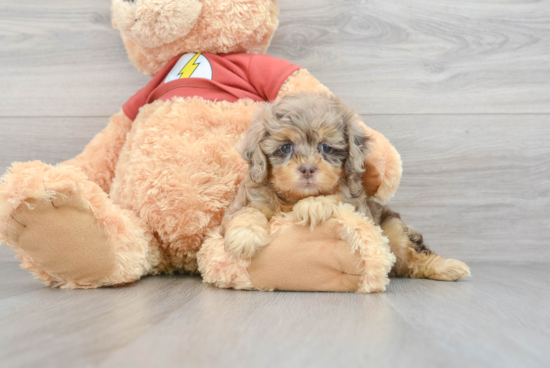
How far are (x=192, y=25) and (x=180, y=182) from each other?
23.5 inches

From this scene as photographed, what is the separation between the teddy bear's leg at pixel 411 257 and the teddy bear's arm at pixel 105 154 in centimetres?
104

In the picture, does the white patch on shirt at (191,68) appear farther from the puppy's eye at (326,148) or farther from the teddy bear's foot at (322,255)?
the teddy bear's foot at (322,255)

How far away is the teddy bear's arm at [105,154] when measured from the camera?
1.78 metres

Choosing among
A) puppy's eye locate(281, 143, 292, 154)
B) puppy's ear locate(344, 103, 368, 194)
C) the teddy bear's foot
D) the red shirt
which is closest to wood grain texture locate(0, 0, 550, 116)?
the red shirt

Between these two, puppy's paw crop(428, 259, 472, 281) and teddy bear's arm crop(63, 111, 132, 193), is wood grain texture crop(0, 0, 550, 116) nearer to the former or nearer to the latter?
teddy bear's arm crop(63, 111, 132, 193)

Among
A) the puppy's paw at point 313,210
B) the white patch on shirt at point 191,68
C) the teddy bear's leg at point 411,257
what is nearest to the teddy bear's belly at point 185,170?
the white patch on shirt at point 191,68

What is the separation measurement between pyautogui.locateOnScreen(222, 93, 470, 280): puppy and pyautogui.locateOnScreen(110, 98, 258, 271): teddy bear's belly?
0.12 m

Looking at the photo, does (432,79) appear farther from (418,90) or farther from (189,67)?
(189,67)

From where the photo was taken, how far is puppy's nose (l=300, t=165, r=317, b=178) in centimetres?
127

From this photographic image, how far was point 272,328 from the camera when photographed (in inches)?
36.3

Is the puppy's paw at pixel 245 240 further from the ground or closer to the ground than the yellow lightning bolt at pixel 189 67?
closer to the ground

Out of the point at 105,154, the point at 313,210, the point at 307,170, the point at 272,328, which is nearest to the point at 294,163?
the point at 307,170

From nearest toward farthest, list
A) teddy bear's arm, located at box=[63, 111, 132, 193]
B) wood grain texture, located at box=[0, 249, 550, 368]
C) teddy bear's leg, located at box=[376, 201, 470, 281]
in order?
1. wood grain texture, located at box=[0, 249, 550, 368]
2. teddy bear's leg, located at box=[376, 201, 470, 281]
3. teddy bear's arm, located at box=[63, 111, 132, 193]

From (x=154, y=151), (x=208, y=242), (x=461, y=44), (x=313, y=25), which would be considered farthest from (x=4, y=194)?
(x=461, y=44)
